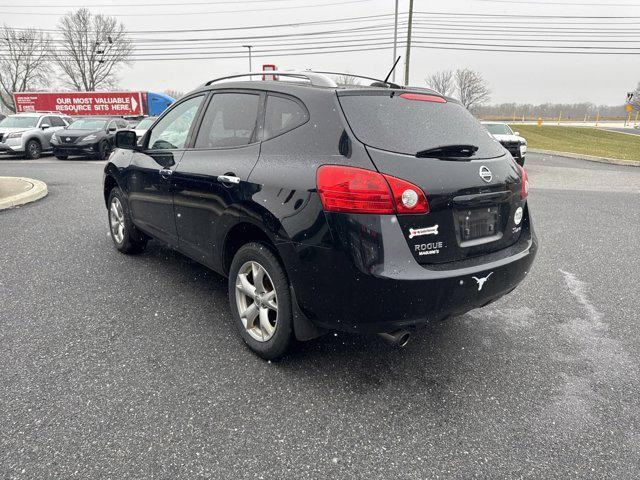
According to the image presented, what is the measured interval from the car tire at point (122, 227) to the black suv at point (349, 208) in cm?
151

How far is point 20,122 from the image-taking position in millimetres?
16938

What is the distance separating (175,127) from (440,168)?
2.38 meters

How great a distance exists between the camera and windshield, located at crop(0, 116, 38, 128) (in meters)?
16.8

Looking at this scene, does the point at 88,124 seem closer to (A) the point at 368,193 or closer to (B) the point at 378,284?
(A) the point at 368,193

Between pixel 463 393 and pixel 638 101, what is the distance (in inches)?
3281

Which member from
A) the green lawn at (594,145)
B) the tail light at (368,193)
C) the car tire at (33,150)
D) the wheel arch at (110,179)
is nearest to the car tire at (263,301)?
the tail light at (368,193)

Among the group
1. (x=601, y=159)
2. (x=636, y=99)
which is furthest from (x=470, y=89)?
(x=601, y=159)

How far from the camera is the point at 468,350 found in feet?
10.1

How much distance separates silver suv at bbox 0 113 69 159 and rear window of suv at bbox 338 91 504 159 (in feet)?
57.3

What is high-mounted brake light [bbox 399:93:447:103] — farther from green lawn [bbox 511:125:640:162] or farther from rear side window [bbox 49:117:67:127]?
rear side window [bbox 49:117:67:127]

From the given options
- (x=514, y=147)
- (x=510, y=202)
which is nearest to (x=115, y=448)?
(x=510, y=202)

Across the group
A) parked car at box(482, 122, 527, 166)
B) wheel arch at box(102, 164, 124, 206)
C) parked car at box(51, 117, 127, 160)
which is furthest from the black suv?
parked car at box(51, 117, 127, 160)

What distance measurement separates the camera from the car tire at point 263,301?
261 cm

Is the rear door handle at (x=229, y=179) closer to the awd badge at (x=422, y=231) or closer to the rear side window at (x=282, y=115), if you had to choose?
the rear side window at (x=282, y=115)
